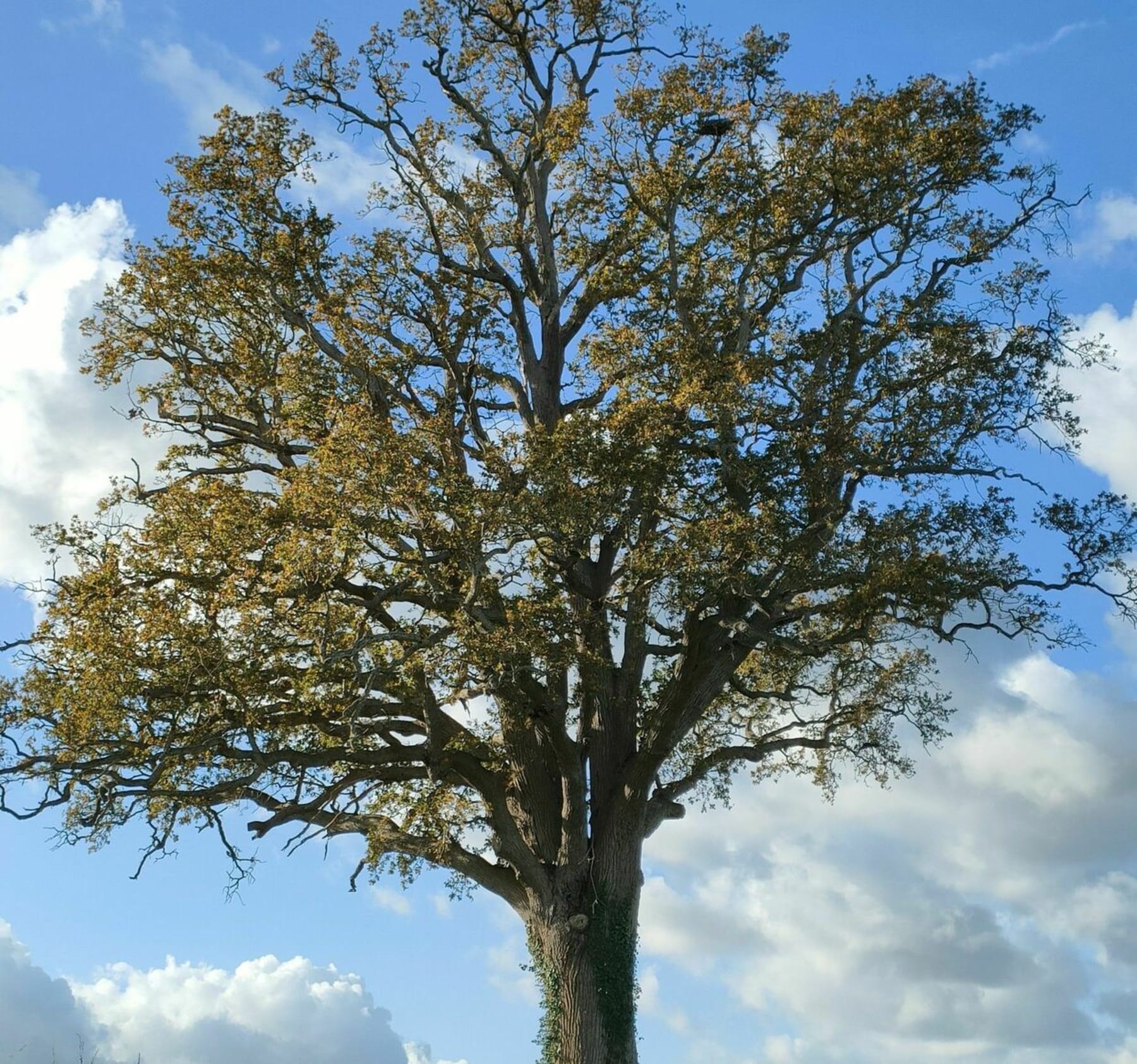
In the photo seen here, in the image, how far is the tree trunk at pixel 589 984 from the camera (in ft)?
52.3

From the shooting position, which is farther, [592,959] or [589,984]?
[592,959]

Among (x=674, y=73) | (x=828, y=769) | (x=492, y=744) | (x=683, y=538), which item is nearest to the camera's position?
(x=683, y=538)

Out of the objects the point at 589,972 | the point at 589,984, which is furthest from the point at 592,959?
the point at 589,984

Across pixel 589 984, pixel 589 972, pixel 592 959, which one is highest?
pixel 592 959

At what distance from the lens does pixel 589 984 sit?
52.9 feet

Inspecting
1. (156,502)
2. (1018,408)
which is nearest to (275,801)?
(156,502)

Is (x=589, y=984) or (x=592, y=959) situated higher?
(x=592, y=959)

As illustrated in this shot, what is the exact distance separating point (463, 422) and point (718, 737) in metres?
6.89

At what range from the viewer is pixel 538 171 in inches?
797

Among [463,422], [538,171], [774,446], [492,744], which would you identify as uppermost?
[538,171]

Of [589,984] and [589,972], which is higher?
[589,972]

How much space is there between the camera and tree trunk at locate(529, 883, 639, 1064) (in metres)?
15.9

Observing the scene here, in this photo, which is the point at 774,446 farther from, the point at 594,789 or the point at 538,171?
the point at 538,171

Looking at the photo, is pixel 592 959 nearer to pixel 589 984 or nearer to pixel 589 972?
pixel 589 972
